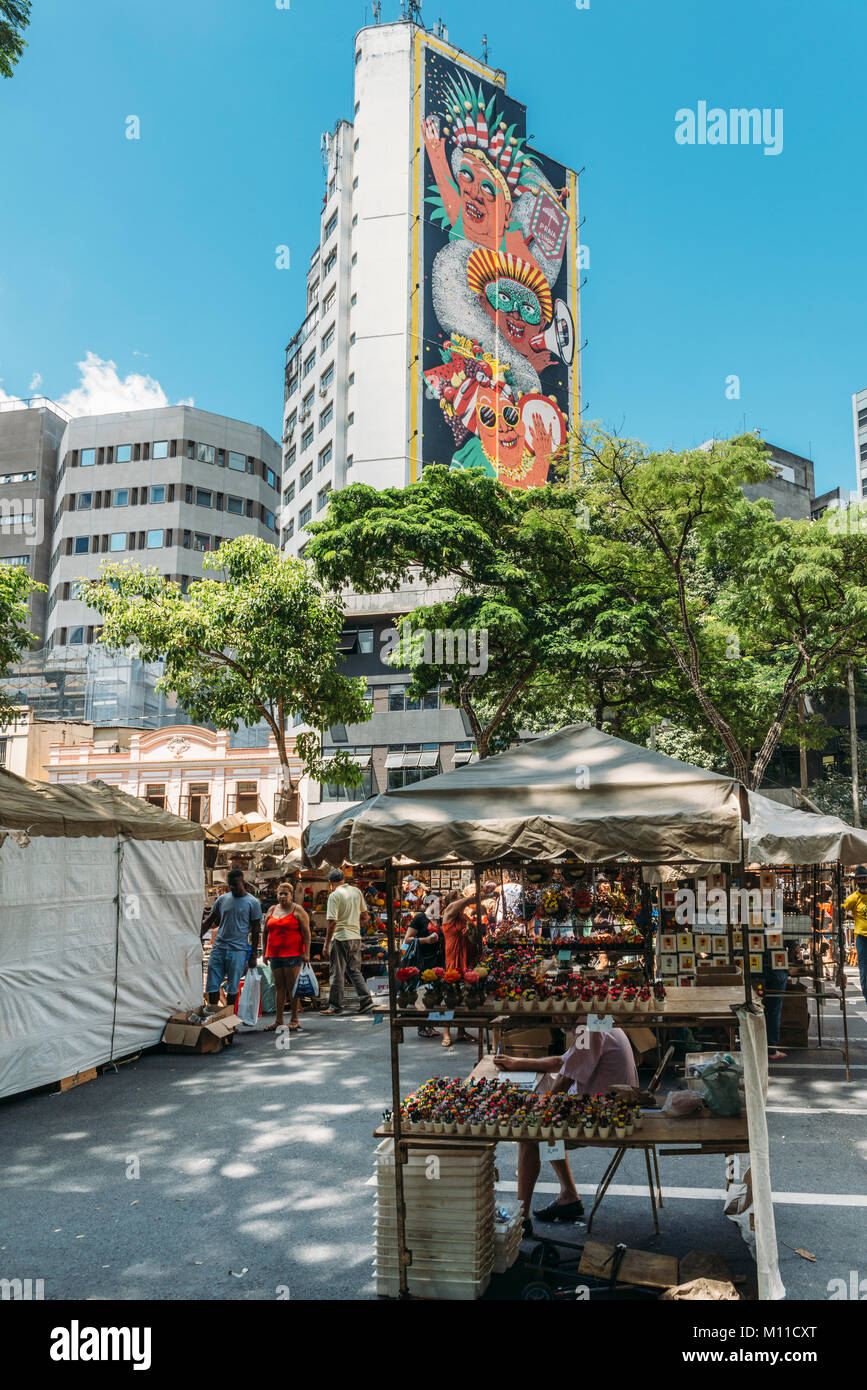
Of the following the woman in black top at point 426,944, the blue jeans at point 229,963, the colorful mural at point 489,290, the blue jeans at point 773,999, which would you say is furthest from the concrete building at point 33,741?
the blue jeans at point 773,999

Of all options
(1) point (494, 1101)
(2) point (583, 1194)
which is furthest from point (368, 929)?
(1) point (494, 1101)

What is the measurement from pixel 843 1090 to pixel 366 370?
45069 mm

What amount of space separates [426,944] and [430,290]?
43964 millimetres

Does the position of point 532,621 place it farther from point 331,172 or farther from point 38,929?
point 331,172

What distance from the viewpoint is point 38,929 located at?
30.2 feet

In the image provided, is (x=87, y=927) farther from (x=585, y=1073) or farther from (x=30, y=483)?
(x=30, y=483)

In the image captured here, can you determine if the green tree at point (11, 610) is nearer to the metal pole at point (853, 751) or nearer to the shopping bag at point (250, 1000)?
the shopping bag at point (250, 1000)

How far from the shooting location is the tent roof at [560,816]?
15.3 feet

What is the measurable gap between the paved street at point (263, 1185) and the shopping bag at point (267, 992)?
3.68 meters

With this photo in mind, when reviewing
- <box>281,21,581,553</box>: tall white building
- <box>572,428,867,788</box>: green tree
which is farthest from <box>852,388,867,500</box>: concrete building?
<box>572,428,867,788</box>: green tree

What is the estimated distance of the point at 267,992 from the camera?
14.2 meters

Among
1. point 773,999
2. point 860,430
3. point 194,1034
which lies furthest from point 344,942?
point 860,430

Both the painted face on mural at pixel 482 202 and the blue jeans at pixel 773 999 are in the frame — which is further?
the painted face on mural at pixel 482 202

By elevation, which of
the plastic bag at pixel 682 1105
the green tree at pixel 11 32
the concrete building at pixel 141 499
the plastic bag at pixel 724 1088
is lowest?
the plastic bag at pixel 682 1105
